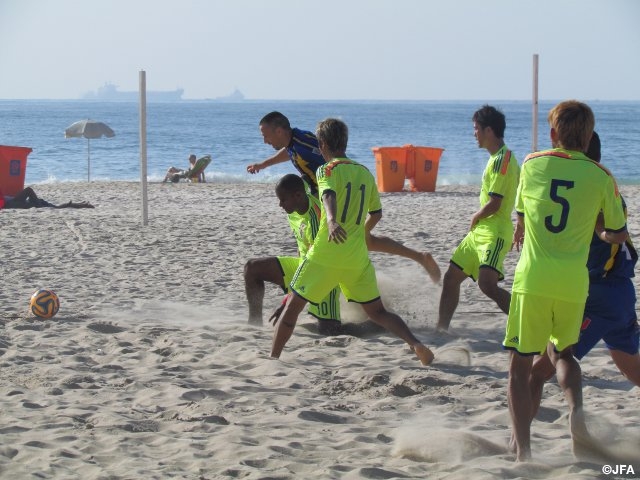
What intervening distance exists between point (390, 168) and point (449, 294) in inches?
477

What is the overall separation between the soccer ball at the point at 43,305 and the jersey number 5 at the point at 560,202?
461cm

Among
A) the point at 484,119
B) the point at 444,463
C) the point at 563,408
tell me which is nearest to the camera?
the point at 444,463

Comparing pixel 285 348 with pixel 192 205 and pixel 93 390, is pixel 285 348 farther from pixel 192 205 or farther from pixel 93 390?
pixel 192 205

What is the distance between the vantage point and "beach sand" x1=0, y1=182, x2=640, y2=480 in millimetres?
4203

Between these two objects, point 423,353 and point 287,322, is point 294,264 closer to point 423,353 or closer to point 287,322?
point 287,322

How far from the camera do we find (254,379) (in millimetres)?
5754

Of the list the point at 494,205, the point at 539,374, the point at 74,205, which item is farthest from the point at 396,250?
the point at 74,205

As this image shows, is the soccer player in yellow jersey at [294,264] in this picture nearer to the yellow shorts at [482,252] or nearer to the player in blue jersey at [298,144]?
the player in blue jersey at [298,144]

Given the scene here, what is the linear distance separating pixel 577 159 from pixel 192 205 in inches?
513

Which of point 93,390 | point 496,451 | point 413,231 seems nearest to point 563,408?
point 496,451

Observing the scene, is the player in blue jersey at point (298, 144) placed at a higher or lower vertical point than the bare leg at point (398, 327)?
higher

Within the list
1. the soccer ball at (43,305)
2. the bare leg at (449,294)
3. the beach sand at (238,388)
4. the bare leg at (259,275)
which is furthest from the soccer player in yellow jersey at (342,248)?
the soccer ball at (43,305)

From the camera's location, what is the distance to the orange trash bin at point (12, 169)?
57.3ft

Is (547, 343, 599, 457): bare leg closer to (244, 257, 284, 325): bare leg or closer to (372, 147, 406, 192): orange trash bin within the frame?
(244, 257, 284, 325): bare leg
